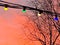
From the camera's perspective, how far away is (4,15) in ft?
19.8

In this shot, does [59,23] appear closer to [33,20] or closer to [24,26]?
[33,20]

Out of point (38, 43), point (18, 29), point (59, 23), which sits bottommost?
point (38, 43)

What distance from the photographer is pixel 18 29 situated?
6.01 meters

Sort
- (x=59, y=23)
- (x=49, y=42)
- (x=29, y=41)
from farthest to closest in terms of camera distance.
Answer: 1. (x=29, y=41)
2. (x=49, y=42)
3. (x=59, y=23)

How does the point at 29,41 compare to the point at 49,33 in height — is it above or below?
below

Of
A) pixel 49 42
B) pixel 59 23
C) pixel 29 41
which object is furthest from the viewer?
pixel 29 41

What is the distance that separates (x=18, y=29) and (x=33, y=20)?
29.5 inches

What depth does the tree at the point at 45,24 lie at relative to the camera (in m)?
5.23

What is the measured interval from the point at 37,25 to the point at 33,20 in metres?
0.20

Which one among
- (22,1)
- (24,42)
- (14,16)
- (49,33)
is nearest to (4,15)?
(14,16)

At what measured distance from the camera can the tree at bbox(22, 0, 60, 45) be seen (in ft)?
17.2

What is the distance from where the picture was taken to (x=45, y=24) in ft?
17.6

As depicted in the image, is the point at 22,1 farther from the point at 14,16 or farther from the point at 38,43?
the point at 38,43

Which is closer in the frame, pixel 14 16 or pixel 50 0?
pixel 50 0
